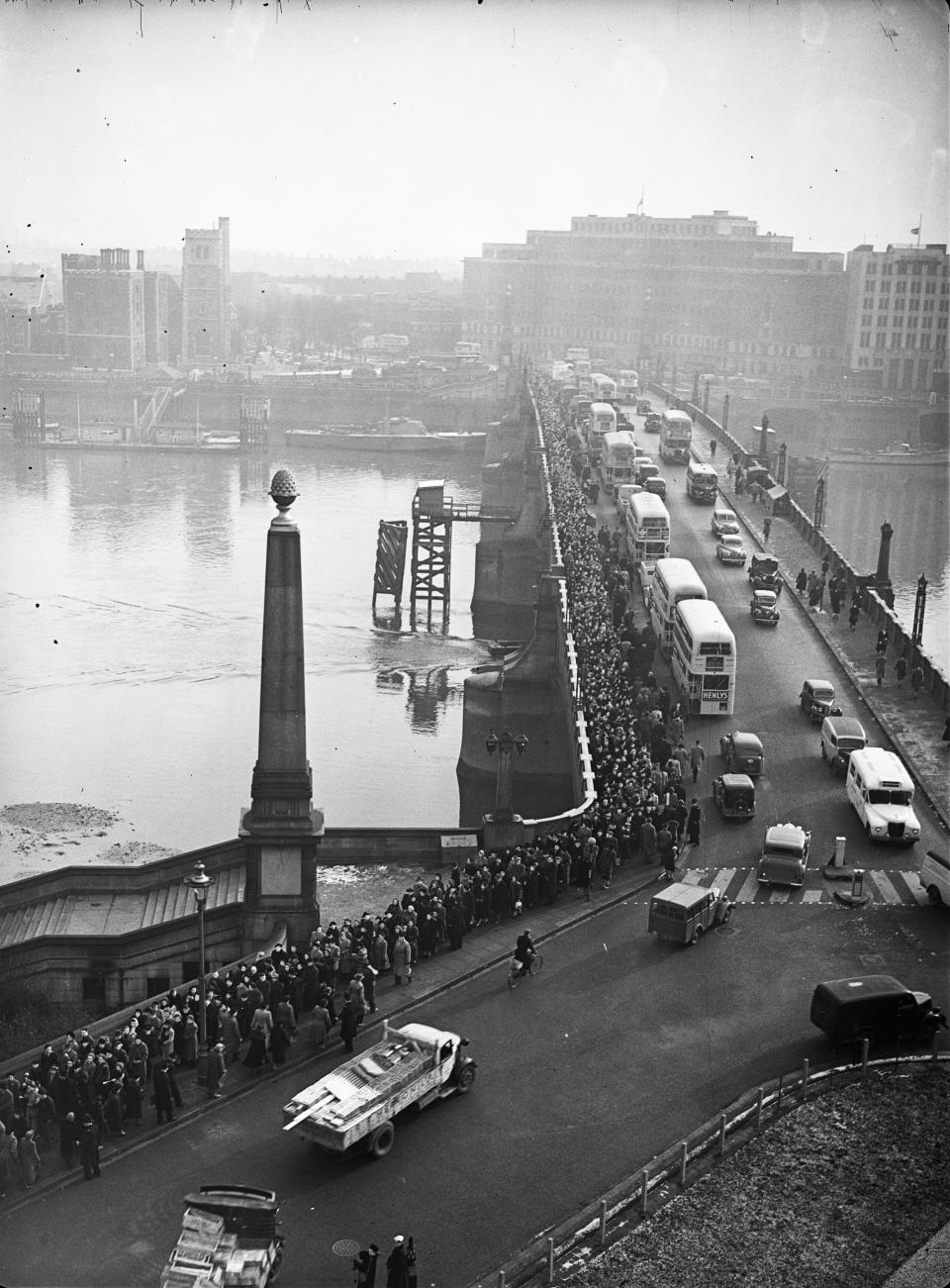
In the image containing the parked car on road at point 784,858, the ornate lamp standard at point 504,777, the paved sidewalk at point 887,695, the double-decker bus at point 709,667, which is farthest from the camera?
the double-decker bus at point 709,667

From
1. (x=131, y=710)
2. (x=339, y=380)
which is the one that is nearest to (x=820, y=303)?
(x=339, y=380)

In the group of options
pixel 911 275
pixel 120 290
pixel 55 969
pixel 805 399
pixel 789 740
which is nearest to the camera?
pixel 55 969

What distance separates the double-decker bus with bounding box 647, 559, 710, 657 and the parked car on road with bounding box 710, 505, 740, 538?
32.4 ft

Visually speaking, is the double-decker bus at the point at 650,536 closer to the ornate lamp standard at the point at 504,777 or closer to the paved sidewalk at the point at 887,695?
the paved sidewalk at the point at 887,695

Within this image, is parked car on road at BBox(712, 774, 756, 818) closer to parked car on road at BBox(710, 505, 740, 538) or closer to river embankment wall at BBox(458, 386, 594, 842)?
river embankment wall at BBox(458, 386, 594, 842)

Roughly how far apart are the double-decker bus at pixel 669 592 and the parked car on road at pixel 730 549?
22.5 ft

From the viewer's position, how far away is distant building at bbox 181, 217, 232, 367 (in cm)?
14375

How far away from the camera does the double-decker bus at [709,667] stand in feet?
95.6

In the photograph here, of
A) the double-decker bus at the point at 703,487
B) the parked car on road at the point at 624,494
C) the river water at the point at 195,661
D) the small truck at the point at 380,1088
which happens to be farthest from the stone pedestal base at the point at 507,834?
the double-decker bus at the point at 703,487

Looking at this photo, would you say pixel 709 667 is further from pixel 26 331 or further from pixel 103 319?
pixel 103 319

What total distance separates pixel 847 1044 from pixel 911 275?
9701 cm

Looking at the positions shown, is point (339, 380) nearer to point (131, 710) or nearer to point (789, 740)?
point (131, 710)

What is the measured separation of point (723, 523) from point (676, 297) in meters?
88.7

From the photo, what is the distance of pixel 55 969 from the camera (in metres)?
21.2
